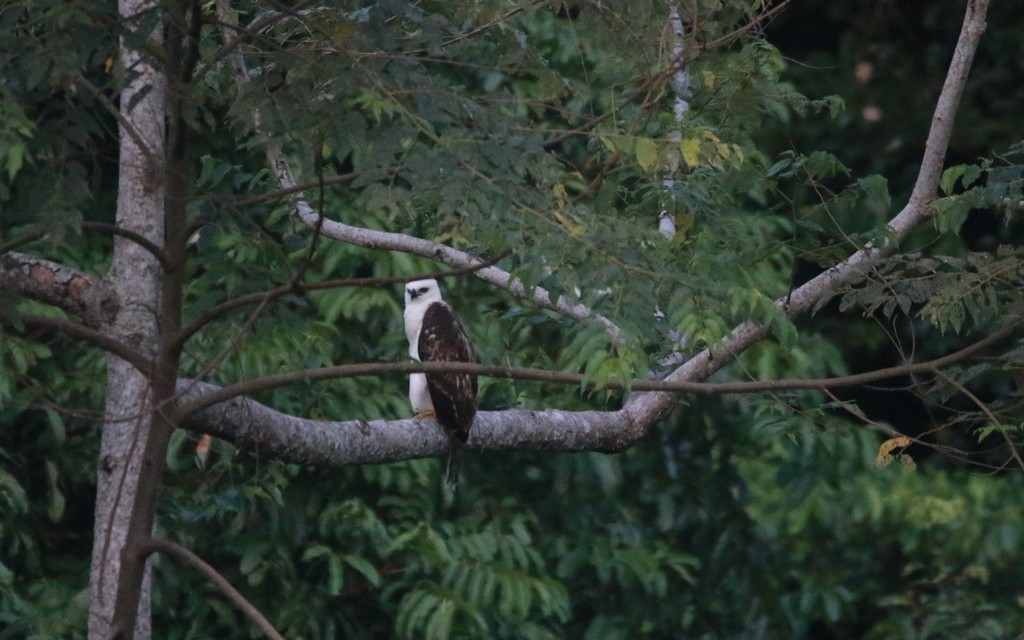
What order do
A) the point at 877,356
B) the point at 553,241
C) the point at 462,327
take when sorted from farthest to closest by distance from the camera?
the point at 877,356 < the point at 462,327 < the point at 553,241

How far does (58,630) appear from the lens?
395 cm

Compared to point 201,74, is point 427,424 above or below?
below

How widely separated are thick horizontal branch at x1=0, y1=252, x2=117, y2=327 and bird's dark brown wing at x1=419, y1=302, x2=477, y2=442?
1181 millimetres

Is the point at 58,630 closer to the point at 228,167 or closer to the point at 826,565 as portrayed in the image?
the point at 228,167

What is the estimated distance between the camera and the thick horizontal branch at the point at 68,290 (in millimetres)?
3100

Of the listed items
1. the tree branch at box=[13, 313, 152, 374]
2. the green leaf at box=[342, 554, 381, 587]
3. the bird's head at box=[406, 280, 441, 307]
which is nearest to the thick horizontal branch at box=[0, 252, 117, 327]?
the tree branch at box=[13, 313, 152, 374]

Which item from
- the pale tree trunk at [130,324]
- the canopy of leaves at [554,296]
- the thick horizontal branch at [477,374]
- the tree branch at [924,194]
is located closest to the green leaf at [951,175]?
the canopy of leaves at [554,296]

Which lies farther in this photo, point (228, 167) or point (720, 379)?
point (720, 379)

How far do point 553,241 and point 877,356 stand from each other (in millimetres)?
6677

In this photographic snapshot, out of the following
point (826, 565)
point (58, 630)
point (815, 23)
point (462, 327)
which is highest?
point (815, 23)

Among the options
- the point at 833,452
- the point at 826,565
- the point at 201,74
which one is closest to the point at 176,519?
the point at 201,74

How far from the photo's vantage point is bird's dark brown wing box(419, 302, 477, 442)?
4.19m

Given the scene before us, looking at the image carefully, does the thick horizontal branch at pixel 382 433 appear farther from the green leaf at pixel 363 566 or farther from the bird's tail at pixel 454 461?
the green leaf at pixel 363 566

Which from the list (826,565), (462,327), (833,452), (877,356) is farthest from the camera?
A: (877,356)
